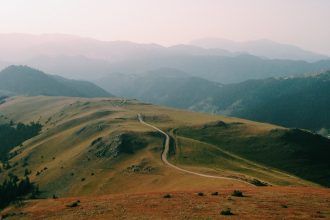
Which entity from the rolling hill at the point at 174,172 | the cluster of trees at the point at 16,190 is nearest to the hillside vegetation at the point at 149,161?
the rolling hill at the point at 174,172

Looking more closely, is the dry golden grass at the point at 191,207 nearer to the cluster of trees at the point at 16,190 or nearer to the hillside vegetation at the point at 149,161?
the hillside vegetation at the point at 149,161

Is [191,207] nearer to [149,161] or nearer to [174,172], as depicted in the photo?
[174,172]

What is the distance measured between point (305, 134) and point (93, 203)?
154 meters

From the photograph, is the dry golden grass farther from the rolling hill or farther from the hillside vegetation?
the hillside vegetation

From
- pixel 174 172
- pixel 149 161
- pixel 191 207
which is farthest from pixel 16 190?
pixel 191 207

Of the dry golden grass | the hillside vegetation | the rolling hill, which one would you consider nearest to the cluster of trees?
the hillside vegetation

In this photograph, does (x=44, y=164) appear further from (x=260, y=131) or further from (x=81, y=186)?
(x=260, y=131)

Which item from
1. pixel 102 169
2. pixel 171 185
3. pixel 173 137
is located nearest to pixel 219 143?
pixel 173 137

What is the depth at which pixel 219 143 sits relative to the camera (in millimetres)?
185000

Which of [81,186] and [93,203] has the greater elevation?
[93,203]

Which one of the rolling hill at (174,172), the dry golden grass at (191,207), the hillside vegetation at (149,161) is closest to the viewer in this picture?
the dry golden grass at (191,207)

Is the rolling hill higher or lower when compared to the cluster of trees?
higher

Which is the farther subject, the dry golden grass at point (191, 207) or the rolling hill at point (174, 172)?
the rolling hill at point (174, 172)

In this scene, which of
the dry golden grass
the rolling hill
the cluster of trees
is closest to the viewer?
the dry golden grass
